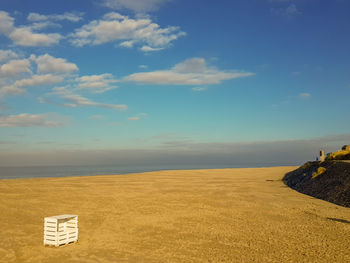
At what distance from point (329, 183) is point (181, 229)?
16.7 metres

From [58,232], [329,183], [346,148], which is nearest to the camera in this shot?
[58,232]

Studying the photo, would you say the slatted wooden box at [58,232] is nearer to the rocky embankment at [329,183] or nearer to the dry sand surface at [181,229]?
the dry sand surface at [181,229]

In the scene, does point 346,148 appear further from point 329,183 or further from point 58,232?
point 58,232

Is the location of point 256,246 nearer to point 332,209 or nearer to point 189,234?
point 189,234

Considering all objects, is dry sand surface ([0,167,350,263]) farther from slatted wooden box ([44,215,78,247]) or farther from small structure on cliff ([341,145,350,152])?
small structure on cliff ([341,145,350,152])

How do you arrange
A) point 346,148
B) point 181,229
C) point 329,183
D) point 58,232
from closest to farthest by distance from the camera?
point 58,232
point 181,229
point 329,183
point 346,148

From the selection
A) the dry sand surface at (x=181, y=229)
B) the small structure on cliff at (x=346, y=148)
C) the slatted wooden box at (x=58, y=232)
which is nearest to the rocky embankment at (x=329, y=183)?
the dry sand surface at (x=181, y=229)

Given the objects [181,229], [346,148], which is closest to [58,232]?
[181,229]

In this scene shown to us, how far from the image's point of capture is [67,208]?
63.2 ft

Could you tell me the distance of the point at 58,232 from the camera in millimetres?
11586

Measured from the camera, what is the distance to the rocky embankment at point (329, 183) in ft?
72.3

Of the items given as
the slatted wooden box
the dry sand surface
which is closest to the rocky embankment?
the dry sand surface

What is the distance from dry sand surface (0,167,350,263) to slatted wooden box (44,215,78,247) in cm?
28

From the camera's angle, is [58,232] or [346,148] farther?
[346,148]
